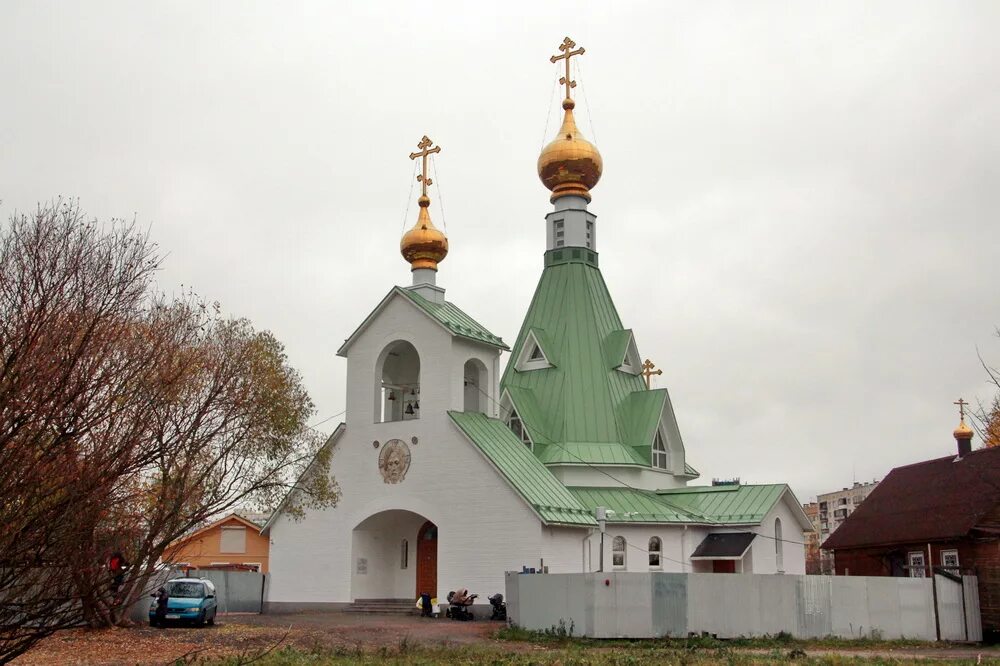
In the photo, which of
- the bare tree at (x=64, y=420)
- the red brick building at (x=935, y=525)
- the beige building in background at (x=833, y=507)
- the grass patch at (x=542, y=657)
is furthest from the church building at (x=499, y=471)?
the beige building in background at (x=833, y=507)

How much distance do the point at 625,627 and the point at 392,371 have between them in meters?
14.7

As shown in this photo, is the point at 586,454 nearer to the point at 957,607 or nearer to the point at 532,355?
the point at 532,355

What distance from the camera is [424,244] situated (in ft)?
Result: 114

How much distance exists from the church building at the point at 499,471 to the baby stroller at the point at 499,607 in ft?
3.25

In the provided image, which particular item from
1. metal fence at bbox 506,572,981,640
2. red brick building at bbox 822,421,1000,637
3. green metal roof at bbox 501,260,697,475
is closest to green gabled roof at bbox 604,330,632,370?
green metal roof at bbox 501,260,697,475

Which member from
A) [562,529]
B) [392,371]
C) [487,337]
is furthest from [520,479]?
[392,371]

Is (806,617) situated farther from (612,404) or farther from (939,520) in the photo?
(612,404)

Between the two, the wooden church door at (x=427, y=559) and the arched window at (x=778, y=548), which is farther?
the arched window at (x=778, y=548)

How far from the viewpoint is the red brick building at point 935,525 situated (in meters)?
25.4

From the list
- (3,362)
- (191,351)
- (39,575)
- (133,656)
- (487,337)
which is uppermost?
(487,337)

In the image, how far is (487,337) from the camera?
3123 centimetres

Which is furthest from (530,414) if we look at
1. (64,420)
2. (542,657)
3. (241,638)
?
(64,420)

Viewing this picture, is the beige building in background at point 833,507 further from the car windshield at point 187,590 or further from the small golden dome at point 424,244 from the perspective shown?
the car windshield at point 187,590

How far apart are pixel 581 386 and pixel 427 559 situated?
755 centimetres
